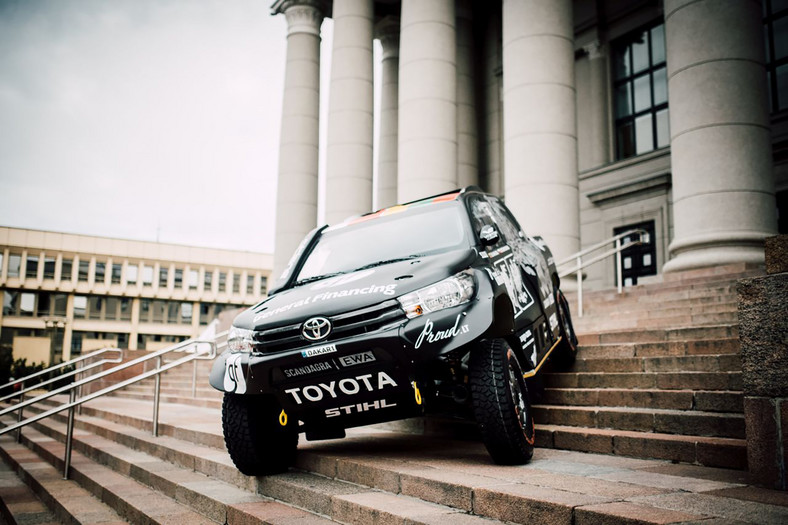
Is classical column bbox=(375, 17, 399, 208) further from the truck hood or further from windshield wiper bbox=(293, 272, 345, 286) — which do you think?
the truck hood

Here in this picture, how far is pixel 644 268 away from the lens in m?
19.3

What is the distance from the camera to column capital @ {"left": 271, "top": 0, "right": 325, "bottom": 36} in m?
24.3

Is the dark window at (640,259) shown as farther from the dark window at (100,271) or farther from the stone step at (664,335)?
the dark window at (100,271)

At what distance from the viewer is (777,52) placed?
56.3 ft

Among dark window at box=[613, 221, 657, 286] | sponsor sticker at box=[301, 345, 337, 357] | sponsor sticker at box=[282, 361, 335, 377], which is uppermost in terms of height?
dark window at box=[613, 221, 657, 286]

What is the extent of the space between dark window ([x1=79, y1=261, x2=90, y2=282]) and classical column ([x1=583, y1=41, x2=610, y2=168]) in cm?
5671

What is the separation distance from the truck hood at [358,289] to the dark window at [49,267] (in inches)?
2584

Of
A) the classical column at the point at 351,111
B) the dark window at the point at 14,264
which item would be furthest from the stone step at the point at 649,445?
the dark window at the point at 14,264

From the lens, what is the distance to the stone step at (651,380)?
5.34 metres

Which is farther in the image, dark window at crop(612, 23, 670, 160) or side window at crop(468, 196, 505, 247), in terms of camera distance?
dark window at crop(612, 23, 670, 160)

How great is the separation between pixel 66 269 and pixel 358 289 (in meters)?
67.2

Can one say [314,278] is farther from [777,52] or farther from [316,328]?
[777,52]

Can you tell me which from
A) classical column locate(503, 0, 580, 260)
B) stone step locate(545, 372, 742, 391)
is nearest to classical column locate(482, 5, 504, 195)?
classical column locate(503, 0, 580, 260)

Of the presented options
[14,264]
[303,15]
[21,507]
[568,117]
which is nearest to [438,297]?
[21,507]
